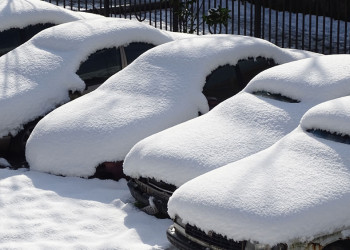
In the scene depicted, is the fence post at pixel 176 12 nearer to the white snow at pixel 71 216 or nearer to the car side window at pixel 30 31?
the car side window at pixel 30 31

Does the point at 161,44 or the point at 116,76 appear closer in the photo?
the point at 116,76

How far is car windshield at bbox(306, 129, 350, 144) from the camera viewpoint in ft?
23.9

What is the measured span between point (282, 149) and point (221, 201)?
2.91ft

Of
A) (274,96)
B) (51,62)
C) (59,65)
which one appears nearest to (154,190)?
(274,96)

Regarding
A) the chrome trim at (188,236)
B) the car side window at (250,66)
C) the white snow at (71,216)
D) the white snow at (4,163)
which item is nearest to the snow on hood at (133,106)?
the car side window at (250,66)

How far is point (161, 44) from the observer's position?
37.3ft

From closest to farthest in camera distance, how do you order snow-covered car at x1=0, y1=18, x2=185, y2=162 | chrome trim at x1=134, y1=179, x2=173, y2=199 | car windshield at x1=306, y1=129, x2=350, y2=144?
1. car windshield at x1=306, y1=129, x2=350, y2=144
2. chrome trim at x1=134, y1=179, x2=173, y2=199
3. snow-covered car at x1=0, y1=18, x2=185, y2=162

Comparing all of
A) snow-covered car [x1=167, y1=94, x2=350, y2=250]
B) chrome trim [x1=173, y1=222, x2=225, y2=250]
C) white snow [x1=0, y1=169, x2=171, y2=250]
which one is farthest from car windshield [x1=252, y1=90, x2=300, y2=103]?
chrome trim [x1=173, y1=222, x2=225, y2=250]

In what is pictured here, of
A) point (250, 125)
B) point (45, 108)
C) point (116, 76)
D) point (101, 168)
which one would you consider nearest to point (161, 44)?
Result: point (116, 76)

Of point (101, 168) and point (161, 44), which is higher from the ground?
point (161, 44)

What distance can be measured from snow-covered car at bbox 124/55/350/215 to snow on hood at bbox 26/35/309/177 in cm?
74

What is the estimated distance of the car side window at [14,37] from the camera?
12.8 meters

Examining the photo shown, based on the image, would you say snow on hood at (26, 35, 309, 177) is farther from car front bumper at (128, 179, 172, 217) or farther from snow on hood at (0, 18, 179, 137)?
car front bumper at (128, 179, 172, 217)

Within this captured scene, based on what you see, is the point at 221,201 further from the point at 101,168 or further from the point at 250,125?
the point at 101,168
